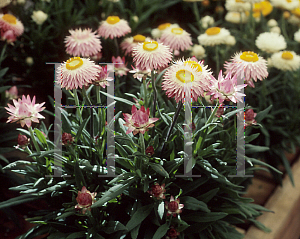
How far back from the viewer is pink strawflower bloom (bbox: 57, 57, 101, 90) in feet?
1.93

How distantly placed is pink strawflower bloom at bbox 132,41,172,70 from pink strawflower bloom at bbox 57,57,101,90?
0.29 ft

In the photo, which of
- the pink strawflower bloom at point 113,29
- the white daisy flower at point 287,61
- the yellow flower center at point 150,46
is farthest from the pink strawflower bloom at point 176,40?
the white daisy flower at point 287,61

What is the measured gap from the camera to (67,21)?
130cm

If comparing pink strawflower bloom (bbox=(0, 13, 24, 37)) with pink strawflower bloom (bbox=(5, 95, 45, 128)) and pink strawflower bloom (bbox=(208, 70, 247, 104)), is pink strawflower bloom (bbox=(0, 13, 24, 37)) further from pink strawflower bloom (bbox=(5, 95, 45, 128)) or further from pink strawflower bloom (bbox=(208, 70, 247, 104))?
pink strawflower bloom (bbox=(208, 70, 247, 104))

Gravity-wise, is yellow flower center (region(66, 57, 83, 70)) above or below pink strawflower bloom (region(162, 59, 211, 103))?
above

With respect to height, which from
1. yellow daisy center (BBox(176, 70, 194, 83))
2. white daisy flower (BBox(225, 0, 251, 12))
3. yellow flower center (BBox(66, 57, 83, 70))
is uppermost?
white daisy flower (BBox(225, 0, 251, 12))

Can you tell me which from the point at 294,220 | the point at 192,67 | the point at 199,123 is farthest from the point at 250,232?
the point at 192,67

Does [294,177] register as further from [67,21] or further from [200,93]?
[67,21]

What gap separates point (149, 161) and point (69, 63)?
0.28 meters

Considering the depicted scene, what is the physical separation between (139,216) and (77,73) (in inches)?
12.9

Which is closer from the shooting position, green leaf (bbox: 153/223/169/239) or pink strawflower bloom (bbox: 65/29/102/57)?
green leaf (bbox: 153/223/169/239)

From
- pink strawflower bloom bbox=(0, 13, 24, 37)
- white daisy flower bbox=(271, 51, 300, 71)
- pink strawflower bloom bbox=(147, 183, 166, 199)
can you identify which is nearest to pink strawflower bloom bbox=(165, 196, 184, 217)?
pink strawflower bloom bbox=(147, 183, 166, 199)

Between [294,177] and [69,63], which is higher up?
[69,63]

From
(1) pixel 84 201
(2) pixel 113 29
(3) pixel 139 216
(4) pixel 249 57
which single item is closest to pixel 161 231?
(3) pixel 139 216
